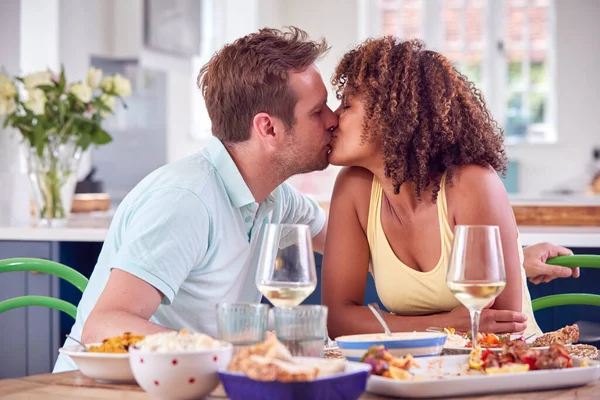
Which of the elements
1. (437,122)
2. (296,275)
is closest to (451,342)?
(296,275)

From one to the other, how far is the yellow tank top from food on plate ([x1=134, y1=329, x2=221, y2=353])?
888 mm

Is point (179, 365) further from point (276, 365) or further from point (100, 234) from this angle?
point (100, 234)

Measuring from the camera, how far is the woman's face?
72.6 inches

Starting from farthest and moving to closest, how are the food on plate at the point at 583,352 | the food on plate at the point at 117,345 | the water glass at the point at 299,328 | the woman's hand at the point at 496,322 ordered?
the woman's hand at the point at 496,322, the food on plate at the point at 583,352, the food on plate at the point at 117,345, the water glass at the point at 299,328

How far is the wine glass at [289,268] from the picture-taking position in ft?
3.22

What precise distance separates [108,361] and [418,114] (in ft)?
3.31

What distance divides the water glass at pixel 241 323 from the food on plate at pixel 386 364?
141mm

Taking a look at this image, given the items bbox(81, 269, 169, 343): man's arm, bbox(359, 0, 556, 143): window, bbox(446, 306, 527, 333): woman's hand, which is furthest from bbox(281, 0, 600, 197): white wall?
bbox(81, 269, 169, 343): man's arm

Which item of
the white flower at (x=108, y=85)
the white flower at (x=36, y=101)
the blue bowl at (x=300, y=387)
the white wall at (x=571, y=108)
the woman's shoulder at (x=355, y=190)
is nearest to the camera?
the blue bowl at (x=300, y=387)

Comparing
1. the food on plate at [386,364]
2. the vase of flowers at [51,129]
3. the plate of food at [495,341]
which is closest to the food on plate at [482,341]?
the plate of food at [495,341]

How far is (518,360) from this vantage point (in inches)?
41.0

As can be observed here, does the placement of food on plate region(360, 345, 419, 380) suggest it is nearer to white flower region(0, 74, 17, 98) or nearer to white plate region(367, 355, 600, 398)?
white plate region(367, 355, 600, 398)

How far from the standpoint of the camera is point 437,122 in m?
1.80

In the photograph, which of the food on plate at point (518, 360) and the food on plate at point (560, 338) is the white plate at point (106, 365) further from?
the food on plate at point (560, 338)
